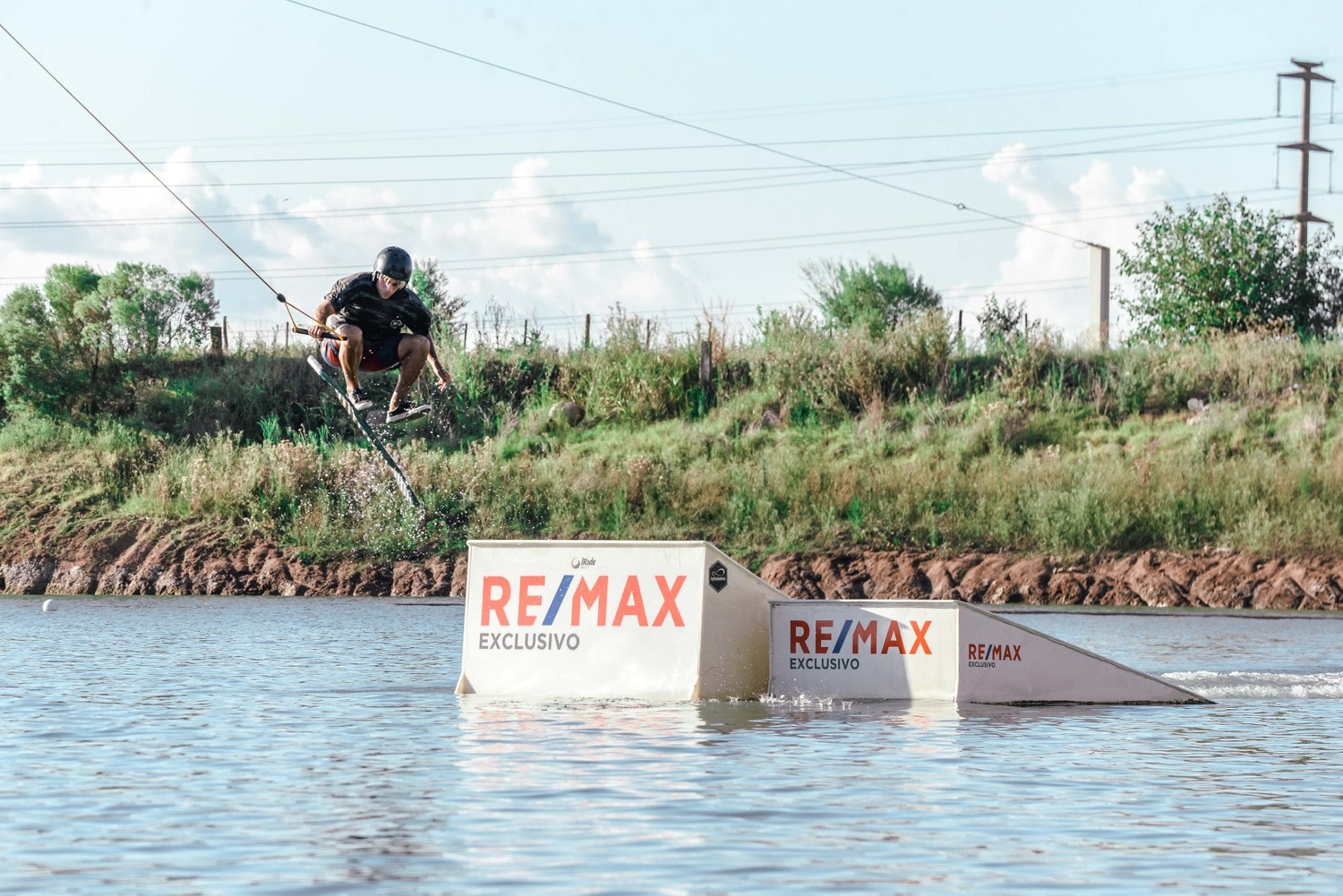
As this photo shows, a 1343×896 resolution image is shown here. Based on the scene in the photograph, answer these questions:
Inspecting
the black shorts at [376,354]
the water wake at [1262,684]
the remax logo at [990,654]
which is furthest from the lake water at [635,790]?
the black shorts at [376,354]

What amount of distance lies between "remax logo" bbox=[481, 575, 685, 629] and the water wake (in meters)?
6.01

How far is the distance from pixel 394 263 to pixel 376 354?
1227mm

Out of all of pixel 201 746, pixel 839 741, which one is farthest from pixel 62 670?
pixel 839 741

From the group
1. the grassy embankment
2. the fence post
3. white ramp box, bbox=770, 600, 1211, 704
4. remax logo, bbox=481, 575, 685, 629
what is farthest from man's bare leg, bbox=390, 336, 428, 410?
the fence post

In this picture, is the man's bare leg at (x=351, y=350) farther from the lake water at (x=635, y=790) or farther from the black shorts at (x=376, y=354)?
the lake water at (x=635, y=790)

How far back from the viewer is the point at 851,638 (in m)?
15.9

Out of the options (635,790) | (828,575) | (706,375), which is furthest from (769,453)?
(635,790)

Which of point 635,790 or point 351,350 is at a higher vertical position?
point 351,350

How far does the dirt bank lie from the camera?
32.9m

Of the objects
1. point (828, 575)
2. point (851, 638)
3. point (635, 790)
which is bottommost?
point (635, 790)

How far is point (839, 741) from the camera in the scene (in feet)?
44.0

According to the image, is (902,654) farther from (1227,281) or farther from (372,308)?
(1227,281)

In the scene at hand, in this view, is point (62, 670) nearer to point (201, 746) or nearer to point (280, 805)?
point (201, 746)

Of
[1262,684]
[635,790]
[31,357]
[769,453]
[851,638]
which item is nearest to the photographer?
[635,790]
